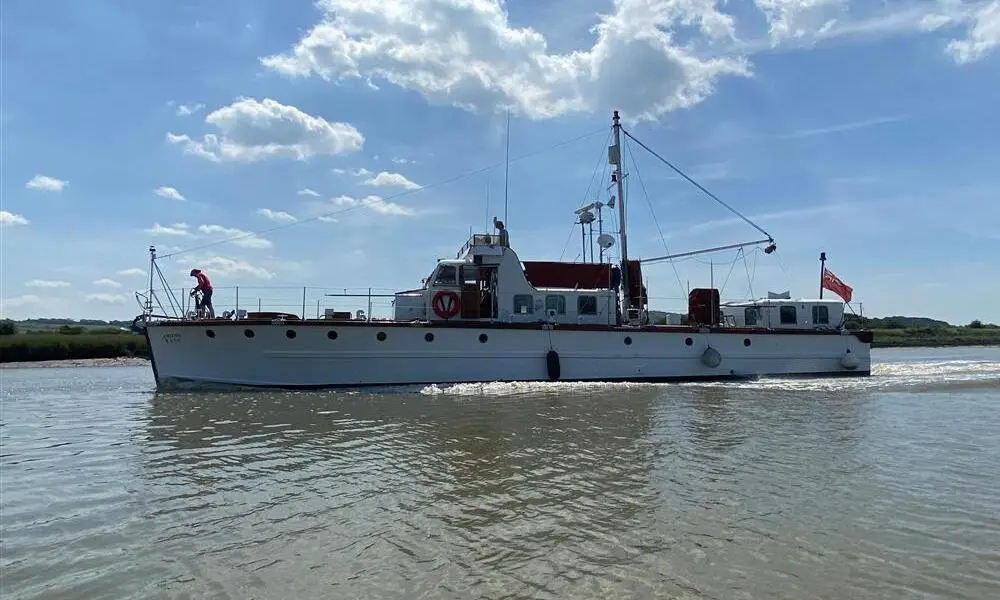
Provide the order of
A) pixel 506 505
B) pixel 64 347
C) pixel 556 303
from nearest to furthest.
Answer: pixel 506 505, pixel 556 303, pixel 64 347

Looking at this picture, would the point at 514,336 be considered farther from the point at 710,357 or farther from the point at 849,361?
the point at 849,361

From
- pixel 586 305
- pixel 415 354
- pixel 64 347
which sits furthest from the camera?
pixel 64 347

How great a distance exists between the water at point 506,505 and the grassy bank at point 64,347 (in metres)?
38.8

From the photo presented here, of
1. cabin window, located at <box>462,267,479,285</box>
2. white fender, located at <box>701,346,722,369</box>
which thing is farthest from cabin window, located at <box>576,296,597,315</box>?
white fender, located at <box>701,346,722,369</box>

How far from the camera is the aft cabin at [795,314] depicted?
26391 mm

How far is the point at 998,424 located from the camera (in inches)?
518

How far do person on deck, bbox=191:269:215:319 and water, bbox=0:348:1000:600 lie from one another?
6.85 metres

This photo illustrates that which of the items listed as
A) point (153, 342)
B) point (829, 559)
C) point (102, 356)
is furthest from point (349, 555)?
point (102, 356)

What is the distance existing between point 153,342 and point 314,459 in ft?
46.1

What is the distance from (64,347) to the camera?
48.0 meters

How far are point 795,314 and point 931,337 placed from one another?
2518 inches

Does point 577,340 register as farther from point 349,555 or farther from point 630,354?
point 349,555

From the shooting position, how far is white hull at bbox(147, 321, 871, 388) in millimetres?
20062

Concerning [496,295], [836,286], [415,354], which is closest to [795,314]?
[836,286]
